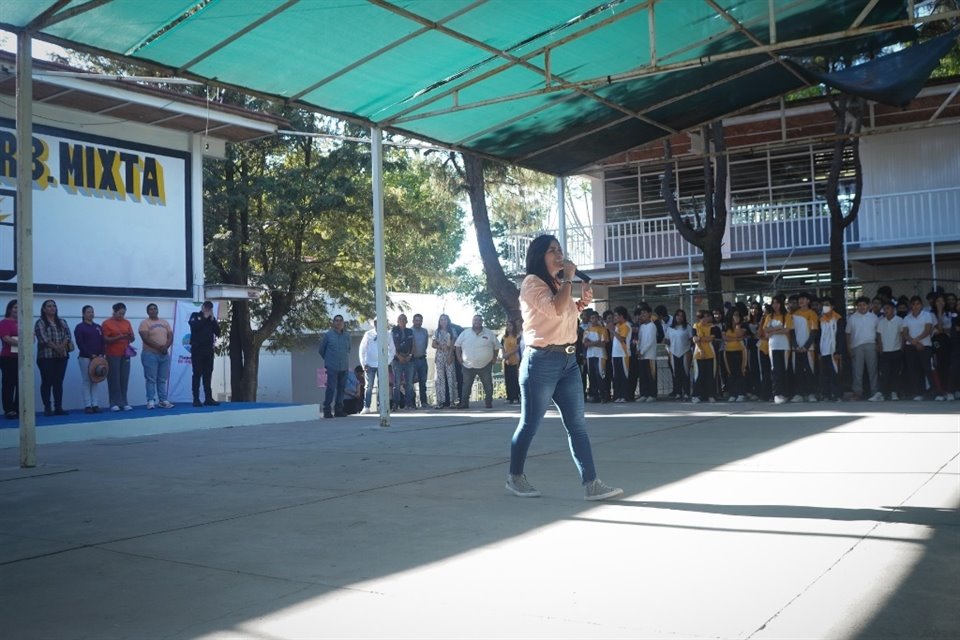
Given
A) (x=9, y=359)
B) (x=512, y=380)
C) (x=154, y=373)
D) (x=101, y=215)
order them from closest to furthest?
(x=9, y=359) → (x=154, y=373) → (x=101, y=215) → (x=512, y=380)

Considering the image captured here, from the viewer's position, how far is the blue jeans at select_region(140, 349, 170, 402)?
48.9 ft

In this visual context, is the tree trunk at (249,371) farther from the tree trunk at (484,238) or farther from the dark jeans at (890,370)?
the dark jeans at (890,370)

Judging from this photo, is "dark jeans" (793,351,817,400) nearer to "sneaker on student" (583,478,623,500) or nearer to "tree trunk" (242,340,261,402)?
"sneaker on student" (583,478,623,500)

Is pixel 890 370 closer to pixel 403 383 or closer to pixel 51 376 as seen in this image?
pixel 403 383

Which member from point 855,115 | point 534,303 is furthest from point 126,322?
point 855,115

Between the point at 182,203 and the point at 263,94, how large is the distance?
25.1 ft

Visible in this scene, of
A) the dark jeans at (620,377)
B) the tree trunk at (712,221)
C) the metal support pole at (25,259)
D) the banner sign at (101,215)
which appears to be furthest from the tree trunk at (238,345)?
the metal support pole at (25,259)

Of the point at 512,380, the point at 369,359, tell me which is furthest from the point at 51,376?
the point at 512,380

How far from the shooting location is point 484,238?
70.9 feet

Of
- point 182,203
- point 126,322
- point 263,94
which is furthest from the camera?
point 182,203

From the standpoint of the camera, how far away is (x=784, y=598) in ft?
12.6

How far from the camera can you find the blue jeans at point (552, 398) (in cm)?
623

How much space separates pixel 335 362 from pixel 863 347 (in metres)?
8.96

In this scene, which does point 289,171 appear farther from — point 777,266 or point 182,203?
point 777,266
